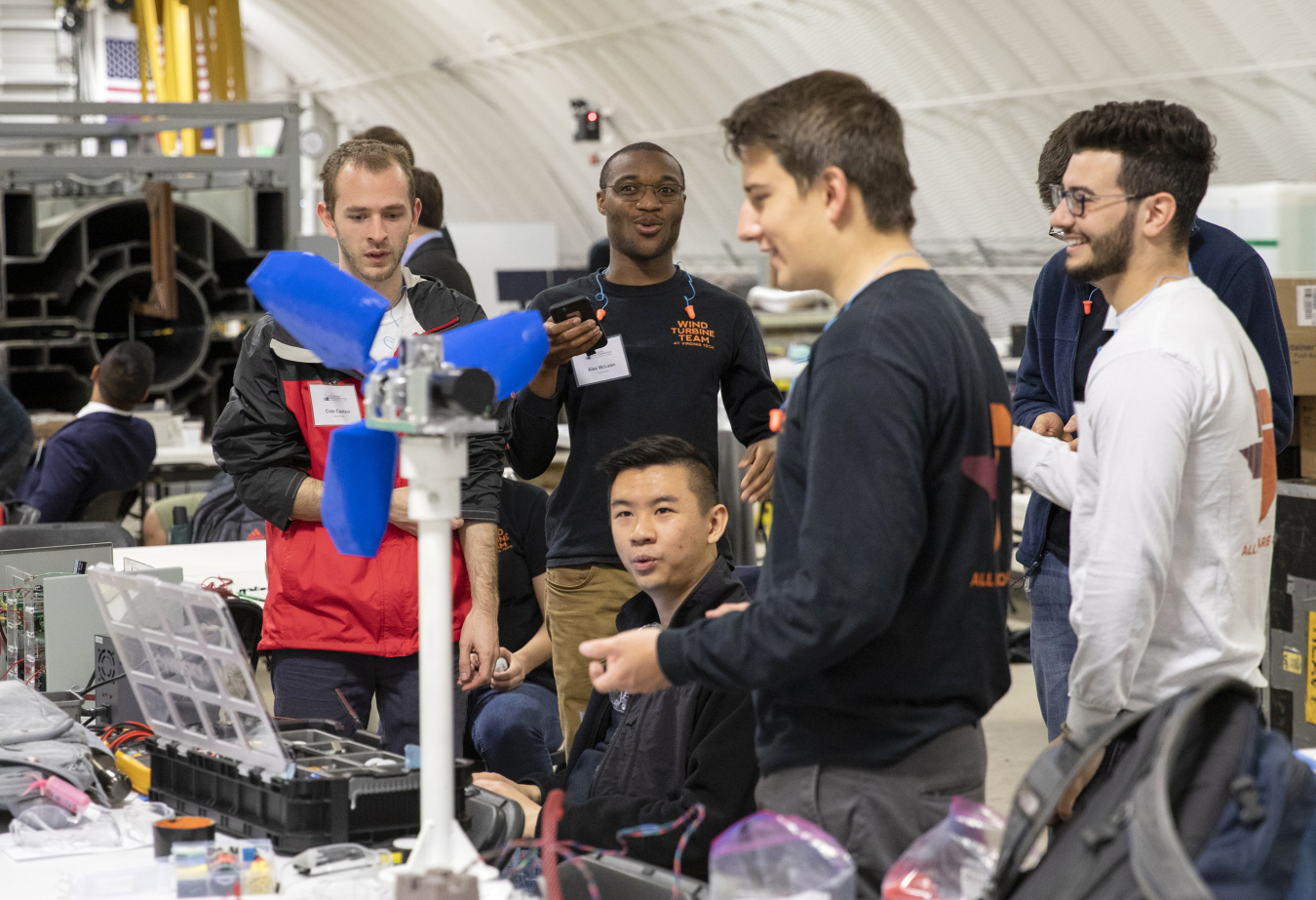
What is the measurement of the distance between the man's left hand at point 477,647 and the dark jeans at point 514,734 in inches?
29.1

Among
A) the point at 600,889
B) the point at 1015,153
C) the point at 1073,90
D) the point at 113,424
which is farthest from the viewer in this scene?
the point at 1015,153

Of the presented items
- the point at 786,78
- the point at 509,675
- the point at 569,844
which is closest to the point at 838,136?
the point at 569,844

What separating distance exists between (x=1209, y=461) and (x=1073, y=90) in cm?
Result: 928

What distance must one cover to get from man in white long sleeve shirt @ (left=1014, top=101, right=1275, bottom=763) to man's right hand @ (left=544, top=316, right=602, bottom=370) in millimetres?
885

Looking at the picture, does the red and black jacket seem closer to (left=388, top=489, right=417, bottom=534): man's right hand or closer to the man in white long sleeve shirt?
(left=388, top=489, right=417, bottom=534): man's right hand

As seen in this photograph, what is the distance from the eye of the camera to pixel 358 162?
2334 mm

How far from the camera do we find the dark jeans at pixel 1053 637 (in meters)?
2.39

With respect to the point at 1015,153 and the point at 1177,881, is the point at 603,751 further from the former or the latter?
the point at 1015,153

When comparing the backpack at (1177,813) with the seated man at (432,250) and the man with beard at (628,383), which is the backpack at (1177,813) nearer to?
the man with beard at (628,383)

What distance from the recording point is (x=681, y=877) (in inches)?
60.2

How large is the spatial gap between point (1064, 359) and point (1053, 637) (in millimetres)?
503

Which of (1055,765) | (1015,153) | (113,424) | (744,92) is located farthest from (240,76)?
(1055,765)

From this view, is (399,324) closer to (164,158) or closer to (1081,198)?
(1081,198)

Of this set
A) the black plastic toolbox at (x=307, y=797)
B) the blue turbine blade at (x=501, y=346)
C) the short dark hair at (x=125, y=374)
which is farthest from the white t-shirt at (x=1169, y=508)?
the short dark hair at (x=125, y=374)
